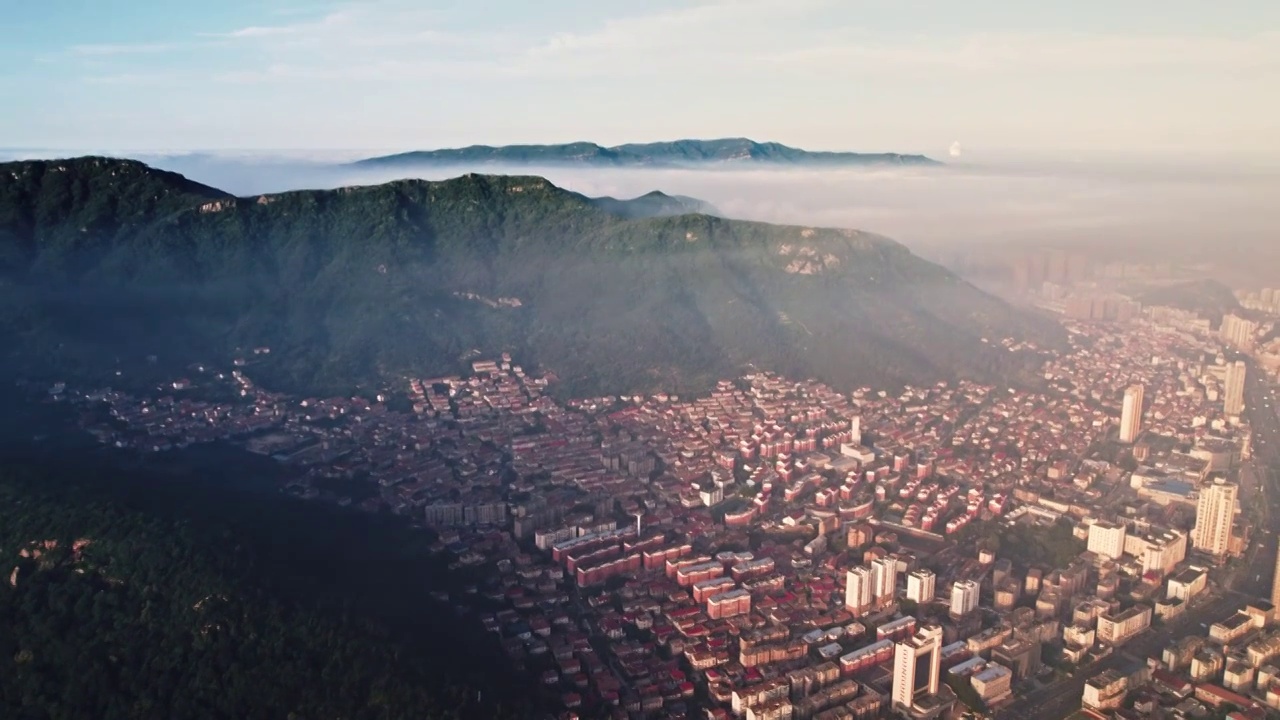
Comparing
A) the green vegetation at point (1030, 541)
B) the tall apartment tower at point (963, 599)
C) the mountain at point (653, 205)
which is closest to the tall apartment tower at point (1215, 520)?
the green vegetation at point (1030, 541)

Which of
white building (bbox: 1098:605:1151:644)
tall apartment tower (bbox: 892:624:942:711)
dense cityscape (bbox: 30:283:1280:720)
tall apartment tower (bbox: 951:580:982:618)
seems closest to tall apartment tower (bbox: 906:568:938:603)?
dense cityscape (bbox: 30:283:1280:720)

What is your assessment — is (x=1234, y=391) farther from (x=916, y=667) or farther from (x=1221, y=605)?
(x=916, y=667)

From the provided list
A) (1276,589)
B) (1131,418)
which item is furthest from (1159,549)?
(1131,418)

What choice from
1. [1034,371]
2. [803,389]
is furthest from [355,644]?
[1034,371]

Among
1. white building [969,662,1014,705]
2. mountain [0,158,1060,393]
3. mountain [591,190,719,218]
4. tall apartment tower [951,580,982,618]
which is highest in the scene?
mountain [591,190,719,218]

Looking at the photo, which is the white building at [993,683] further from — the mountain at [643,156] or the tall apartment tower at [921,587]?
the mountain at [643,156]

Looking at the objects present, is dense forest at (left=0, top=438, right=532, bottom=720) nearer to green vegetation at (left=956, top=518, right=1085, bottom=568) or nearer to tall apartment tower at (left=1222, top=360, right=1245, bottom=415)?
green vegetation at (left=956, top=518, right=1085, bottom=568)

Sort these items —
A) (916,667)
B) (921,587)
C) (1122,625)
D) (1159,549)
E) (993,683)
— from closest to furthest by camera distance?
1. (993,683)
2. (916,667)
3. (1122,625)
4. (921,587)
5. (1159,549)
